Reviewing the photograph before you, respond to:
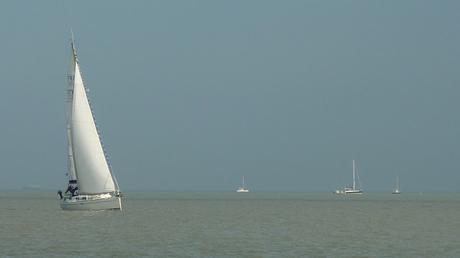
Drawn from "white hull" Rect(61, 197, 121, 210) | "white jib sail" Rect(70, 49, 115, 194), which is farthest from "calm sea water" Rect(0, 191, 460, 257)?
"white jib sail" Rect(70, 49, 115, 194)

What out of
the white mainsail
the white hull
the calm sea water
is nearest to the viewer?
the calm sea water

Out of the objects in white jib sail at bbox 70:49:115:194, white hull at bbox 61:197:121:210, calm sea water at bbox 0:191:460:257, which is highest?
white jib sail at bbox 70:49:115:194

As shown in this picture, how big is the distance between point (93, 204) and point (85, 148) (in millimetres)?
6197

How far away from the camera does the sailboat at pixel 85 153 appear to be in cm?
10412

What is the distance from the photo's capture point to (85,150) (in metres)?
104

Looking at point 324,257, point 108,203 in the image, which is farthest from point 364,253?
point 108,203

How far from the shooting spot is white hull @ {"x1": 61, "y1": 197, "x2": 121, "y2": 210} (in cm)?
10362

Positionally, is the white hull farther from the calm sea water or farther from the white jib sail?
the calm sea water

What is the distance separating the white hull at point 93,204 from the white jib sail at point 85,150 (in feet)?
4.12

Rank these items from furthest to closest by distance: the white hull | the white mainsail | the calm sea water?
1. the white mainsail
2. the white hull
3. the calm sea water

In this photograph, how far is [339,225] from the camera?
314 feet

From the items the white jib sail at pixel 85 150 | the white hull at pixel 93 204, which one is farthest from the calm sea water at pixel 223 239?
the white jib sail at pixel 85 150

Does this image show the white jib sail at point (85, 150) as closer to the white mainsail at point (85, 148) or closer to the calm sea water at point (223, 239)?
the white mainsail at point (85, 148)

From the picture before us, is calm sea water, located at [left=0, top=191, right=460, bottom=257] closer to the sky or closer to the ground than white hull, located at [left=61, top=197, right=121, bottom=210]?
closer to the ground
